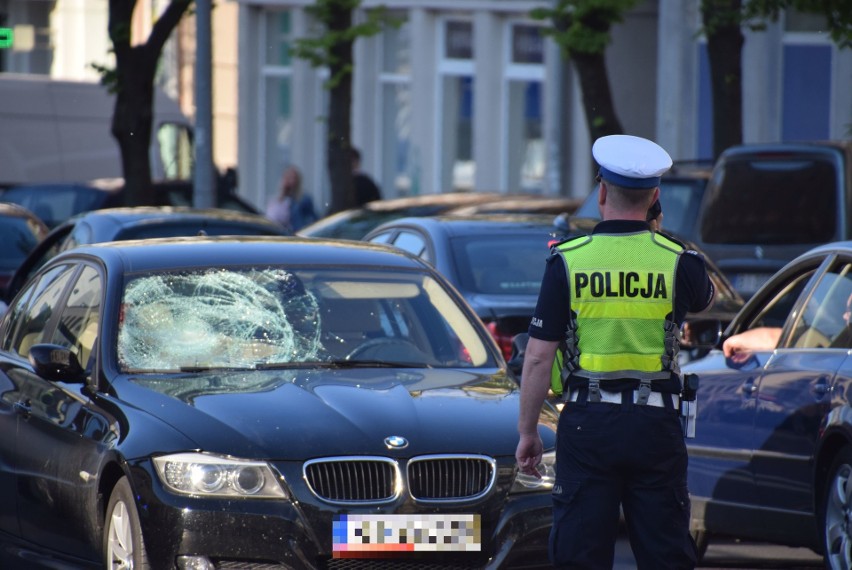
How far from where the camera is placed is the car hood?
20.4 feet

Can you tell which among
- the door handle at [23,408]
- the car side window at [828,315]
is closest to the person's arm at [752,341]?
the car side window at [828,315]

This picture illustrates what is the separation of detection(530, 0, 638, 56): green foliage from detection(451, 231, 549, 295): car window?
29.7ft

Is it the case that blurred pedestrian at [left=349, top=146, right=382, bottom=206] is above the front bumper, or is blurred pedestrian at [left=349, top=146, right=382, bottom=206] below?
below

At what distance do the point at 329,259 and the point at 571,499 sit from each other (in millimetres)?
2536

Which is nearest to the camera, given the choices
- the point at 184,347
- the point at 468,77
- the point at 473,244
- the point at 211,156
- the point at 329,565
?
the point at 329,565

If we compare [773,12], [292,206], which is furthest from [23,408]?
[292,206]

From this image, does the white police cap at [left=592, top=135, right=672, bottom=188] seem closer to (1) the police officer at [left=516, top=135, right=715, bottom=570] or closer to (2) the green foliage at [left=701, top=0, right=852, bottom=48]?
(1) the police officer at [left=516, top=135, right=715, bottom=570]

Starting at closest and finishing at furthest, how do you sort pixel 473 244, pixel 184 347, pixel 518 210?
1. pixel 184 347
2. pixel 473 244
3. pixel 518 210

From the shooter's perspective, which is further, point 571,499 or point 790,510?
point 790,510

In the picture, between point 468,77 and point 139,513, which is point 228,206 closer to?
point 468,77

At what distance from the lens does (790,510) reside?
759cm

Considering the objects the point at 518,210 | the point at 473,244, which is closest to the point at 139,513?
the point at 473,244

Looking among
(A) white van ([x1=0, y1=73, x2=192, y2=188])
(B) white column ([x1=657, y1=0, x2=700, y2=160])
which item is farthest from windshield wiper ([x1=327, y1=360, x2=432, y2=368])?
(A) white van ([x1=0, y1=73, x2=192, y2=188])

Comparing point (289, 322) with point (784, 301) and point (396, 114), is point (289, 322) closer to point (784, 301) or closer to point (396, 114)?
point (784, 301)
